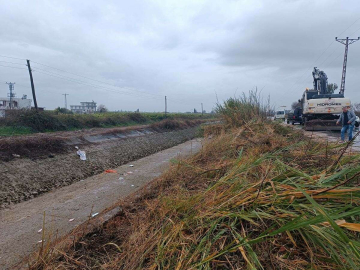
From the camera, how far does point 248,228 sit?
1.78 m

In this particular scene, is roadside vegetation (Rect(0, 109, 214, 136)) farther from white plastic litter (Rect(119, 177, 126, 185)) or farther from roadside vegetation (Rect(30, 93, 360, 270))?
roadside vegetation (Rect(30, 93, 360, 270))

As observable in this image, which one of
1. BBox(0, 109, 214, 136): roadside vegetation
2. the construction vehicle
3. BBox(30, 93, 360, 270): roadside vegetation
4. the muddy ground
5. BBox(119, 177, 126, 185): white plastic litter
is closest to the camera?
BBox(30, 93, 360, 270): roadside vegetation

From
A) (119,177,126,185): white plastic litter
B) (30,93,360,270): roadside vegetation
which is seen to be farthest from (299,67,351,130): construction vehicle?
(30,93,360,270): roadside vegetation

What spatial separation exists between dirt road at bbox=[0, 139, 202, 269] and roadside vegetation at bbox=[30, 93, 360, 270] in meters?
0.52

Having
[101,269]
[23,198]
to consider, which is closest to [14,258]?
[101,269]

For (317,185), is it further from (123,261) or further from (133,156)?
(133,156)

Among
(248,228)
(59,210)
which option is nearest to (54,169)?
(59,210)

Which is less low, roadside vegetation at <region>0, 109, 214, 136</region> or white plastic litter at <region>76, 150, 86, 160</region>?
roadside vegetation at <region>0, 109, 214, 136</region>

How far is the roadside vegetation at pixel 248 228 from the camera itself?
4.78ft

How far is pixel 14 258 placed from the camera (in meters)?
2.91

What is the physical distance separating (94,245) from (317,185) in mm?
2219

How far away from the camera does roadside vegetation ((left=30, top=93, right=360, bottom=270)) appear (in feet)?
4.78

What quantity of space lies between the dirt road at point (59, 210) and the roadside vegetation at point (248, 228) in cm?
52

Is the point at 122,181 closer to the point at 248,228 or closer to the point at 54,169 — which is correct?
the point at 54,169
